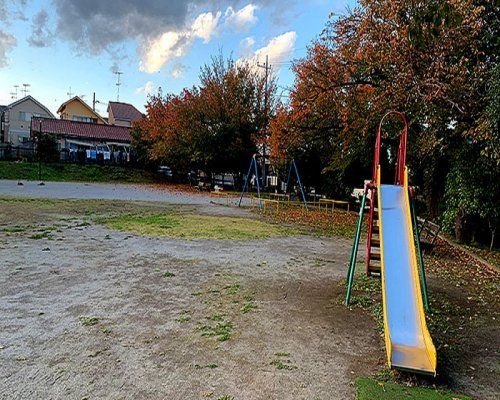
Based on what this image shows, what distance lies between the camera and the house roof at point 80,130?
125 feet

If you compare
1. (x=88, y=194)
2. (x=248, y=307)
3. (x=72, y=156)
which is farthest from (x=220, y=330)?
(x=72, y=156)

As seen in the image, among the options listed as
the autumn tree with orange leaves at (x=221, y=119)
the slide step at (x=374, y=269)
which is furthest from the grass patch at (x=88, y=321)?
the autumn tree with orange leaves at (x=221, y=119)

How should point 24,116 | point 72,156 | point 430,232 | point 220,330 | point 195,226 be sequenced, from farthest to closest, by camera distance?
1. point 24,116
2. point 72,156
3. point 195,226
4. point 430,232
5. point 220,330

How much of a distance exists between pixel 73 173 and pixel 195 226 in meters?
23.5

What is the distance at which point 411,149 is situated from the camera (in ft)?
38.2

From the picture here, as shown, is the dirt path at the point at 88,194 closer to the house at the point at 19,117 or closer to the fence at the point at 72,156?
the fence at the point at 72,156

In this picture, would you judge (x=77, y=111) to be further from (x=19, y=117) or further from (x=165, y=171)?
(x=165, y=171)

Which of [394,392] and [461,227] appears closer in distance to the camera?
[394,392]

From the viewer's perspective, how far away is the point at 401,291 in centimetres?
388

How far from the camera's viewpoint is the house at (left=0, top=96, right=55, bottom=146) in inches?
1790

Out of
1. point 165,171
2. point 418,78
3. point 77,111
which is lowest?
point 165,171

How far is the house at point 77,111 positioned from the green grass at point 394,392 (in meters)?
53.6

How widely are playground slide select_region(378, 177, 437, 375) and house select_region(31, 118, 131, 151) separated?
37199 millimetres

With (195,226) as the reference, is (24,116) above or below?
above
